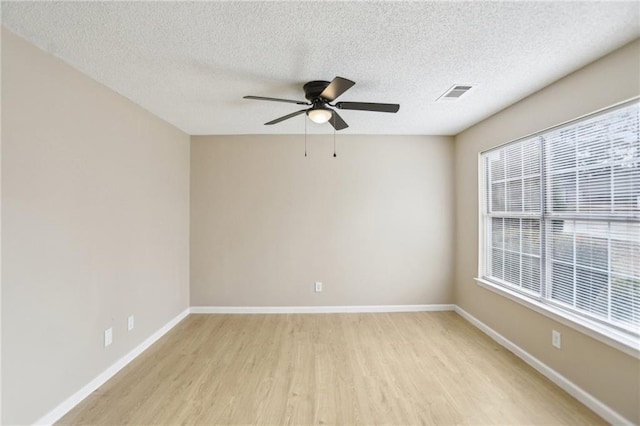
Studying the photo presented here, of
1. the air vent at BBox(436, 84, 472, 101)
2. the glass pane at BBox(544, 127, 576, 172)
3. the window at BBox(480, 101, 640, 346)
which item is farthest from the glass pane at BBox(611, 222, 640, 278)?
the air vent at BBox(436, 84, 472, 101)

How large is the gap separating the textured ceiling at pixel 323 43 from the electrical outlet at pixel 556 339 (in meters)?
2.09

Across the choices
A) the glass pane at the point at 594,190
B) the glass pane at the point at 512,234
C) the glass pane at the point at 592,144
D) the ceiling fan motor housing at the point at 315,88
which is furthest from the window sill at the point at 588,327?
the ceiling fan motor housing at the point at 315,88

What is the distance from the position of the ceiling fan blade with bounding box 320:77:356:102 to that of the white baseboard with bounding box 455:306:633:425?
281 centimetres

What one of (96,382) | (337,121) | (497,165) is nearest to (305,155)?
(337,121)

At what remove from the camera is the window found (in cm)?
187

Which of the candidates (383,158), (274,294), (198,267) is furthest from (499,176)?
(198,267)

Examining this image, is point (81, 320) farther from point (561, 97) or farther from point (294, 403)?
point (561, 97)

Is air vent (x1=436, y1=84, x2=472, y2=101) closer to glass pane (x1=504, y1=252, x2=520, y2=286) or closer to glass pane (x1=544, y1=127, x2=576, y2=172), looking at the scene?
glass pane (x1=544, y1=127, x2=576, y2=172)

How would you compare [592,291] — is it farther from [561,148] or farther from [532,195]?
[561,148]

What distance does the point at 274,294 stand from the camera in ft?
13.1

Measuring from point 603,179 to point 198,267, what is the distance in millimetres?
4391

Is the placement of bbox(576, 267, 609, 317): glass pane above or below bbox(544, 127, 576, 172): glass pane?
below

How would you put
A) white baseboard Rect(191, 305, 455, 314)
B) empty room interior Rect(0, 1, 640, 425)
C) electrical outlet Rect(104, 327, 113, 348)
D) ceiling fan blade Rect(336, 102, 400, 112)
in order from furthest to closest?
1. white baseboard Rect(191, 305, 455, 314)
2. electrical outlet Rect(104, 327, 113, 348)
3. ceiling fan blade Rect(336, 102, 400, 112)
4. empty room interior Rect(0, 1, 640, 425)

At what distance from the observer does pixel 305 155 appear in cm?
394
